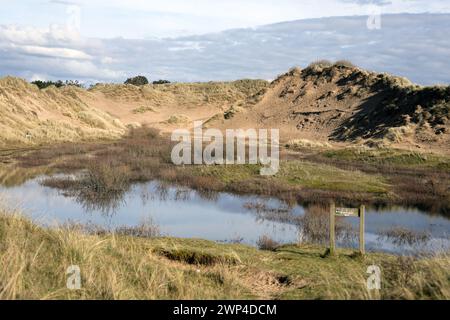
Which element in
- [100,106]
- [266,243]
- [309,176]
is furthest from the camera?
[100,106]

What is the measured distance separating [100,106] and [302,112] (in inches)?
1369

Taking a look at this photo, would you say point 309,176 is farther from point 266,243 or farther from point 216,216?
point 266,243

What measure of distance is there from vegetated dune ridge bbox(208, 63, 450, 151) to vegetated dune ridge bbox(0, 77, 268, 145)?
41.1ft

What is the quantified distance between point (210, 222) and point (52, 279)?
12167 millimetres

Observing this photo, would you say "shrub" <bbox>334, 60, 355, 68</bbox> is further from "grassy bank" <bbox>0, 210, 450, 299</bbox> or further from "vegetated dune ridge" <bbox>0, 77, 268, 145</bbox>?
"grassy bank" <bbox>0, 210, 450, 299</bbox>

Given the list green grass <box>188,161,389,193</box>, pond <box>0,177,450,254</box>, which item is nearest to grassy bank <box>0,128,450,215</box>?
green grass <box>188,161,389,193</box>

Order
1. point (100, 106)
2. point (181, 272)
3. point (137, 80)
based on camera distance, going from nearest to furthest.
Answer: point (181, 272), point (100, 106), point (137, 80)

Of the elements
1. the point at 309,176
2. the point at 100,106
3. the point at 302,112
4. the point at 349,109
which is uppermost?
the point at 100,106

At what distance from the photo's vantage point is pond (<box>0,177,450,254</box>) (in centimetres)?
1830

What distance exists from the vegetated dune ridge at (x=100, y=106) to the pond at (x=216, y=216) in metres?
24.7

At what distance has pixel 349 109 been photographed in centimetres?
6288

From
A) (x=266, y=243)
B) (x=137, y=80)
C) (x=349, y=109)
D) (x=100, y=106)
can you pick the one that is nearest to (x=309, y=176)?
(x=266, y=243)

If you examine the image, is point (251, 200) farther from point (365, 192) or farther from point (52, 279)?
point (52, 279)
